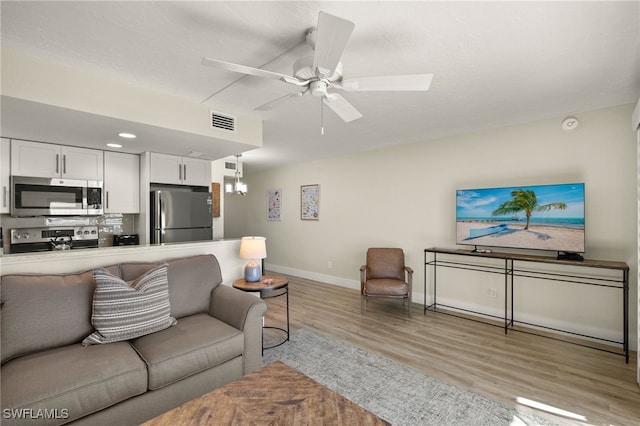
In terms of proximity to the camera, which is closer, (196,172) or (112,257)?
(112,257)

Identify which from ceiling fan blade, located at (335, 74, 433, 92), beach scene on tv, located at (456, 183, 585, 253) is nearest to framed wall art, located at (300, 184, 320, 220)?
beach scene on tv, located at (456, 183, 585, 253)

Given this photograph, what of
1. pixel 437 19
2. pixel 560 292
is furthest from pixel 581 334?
pixel 437 19

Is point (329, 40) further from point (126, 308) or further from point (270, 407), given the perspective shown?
point (126, 308)

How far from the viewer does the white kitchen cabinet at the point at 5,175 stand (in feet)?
10.3

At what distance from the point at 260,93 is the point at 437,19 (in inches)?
63.2

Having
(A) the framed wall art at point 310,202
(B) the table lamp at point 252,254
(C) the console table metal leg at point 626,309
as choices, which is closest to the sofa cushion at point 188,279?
A: (B) the table lamp at point 252,254

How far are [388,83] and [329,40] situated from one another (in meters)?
0.54

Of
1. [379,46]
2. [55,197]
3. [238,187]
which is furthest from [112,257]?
[238,187]

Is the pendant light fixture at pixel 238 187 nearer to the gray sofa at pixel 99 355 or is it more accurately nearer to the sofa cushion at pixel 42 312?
the gray sofa at pixel 99 355

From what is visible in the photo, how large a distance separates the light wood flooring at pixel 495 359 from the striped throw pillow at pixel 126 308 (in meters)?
1.79

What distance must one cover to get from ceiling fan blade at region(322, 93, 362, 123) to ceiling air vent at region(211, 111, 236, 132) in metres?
1.42

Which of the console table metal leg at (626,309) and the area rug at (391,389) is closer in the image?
the area rug at (391,389)

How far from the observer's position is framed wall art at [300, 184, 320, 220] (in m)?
6.08

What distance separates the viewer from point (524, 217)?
348cm
